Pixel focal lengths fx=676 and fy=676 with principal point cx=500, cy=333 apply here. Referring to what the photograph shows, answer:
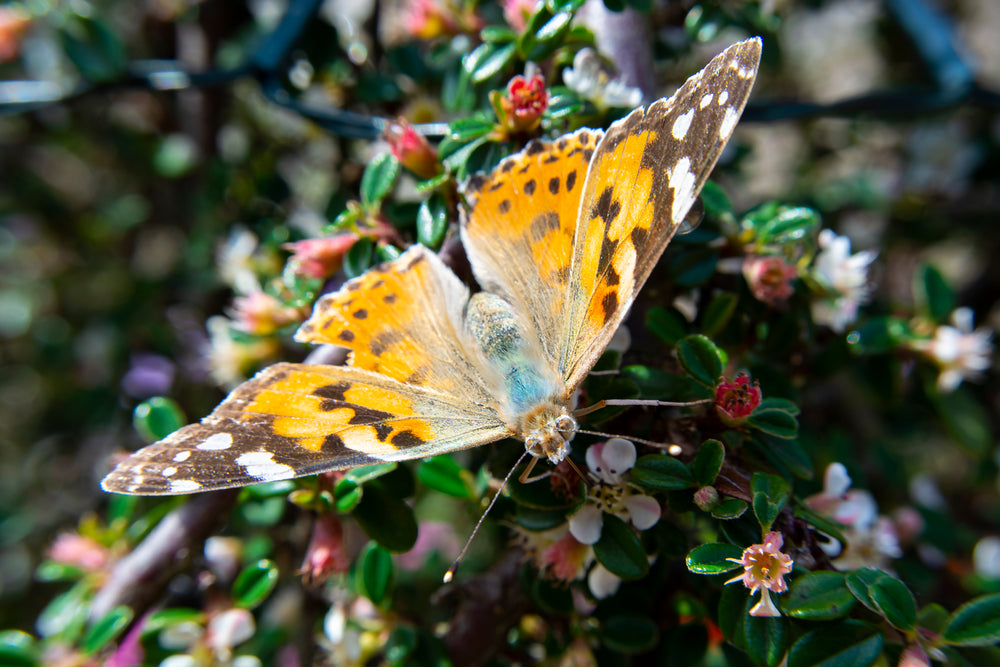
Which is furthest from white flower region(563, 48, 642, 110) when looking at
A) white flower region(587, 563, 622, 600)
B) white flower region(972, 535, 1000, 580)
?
white flower region(972, 535, 1000, 580)

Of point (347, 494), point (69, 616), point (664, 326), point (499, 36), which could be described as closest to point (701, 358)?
point (664, 326)

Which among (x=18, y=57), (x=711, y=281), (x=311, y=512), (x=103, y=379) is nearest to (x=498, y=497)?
(x=311, y=512)

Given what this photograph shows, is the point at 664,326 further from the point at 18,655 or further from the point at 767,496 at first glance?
the point at 18,655

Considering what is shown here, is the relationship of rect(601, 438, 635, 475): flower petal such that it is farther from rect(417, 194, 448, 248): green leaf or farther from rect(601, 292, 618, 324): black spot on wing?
rect(417, 194, 448, 248): green leaf

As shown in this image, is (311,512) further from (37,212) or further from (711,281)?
(37,212)

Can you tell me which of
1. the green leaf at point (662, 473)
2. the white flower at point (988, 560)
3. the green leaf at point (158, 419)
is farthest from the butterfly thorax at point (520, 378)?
the white flower at point (988, 560)

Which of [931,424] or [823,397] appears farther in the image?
[931,424]

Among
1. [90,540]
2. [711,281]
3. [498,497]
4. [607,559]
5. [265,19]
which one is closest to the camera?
[607,559]
